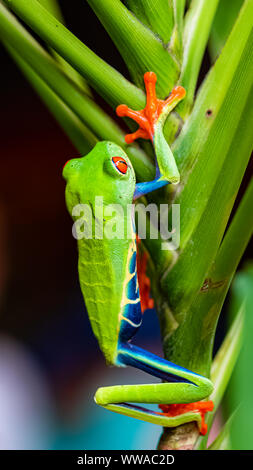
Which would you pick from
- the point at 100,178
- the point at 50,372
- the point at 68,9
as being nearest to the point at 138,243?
the point at 100,178

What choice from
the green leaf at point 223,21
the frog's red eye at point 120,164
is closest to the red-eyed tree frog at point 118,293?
the frog's red eye at point 120,164

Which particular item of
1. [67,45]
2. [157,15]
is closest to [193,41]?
[157,15]

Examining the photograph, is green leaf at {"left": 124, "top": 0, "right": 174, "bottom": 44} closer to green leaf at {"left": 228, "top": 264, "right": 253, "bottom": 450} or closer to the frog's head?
the frog's head

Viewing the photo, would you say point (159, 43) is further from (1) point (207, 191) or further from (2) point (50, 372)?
(2) point (50, 372)

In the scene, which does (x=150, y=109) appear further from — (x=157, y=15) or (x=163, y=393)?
(x=163, y=393)

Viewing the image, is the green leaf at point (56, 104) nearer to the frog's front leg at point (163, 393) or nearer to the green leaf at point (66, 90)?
the green leaf at point (66, 90)

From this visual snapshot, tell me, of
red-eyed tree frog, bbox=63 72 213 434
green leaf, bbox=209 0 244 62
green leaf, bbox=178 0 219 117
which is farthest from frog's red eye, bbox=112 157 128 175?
green leaf, bbox=209 0 244 62

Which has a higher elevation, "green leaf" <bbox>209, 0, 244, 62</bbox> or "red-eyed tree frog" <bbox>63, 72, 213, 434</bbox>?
"green leaf" <bbox>209, 0, 244, 62</bbox>
